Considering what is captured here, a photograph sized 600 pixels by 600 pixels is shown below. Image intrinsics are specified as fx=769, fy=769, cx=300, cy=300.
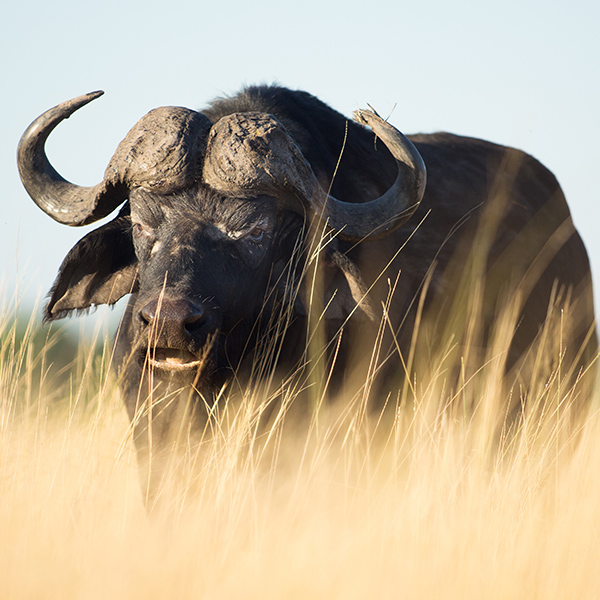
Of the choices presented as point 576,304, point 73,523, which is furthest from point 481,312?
point 73,523

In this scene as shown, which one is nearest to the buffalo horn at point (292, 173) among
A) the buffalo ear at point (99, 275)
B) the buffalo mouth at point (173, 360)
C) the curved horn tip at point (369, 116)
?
the curved horn tip at point (369, 116)

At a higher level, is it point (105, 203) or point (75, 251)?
point (105, 203)

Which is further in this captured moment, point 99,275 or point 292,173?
point 99,275

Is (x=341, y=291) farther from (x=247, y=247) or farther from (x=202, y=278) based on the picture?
(x=202, y=278)

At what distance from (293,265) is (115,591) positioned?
7.33 ft

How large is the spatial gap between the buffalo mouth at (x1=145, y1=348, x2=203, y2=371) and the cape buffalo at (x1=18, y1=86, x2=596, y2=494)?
10mm

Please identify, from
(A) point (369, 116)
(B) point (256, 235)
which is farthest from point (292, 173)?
(A) point (369, 116)

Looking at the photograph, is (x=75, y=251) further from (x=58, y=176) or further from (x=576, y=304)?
(x=576, y=304)

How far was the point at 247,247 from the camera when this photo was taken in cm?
411

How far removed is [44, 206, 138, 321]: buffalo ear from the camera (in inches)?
179

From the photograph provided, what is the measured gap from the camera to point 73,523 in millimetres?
3141

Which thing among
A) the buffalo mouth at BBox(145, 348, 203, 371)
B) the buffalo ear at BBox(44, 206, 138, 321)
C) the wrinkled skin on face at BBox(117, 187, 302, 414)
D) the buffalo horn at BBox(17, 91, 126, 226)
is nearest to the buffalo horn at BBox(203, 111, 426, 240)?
the wrinkled skin on face at BBox(117, 187, 302, 414)

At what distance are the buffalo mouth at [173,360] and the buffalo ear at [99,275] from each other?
1.09m

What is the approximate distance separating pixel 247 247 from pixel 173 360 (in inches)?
32.2
